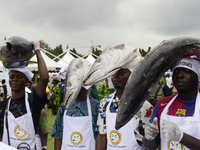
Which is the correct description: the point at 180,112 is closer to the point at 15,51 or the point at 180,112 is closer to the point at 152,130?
the point at 152,130

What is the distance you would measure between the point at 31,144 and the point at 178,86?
182 cm

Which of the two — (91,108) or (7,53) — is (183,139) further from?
(7,53)

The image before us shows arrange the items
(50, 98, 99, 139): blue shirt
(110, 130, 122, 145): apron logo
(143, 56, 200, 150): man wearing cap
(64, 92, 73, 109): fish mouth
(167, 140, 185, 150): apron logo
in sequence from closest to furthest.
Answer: (143, 56, 200, 150): man wearing cap < (167, 140, 185, 150): apron logo < (110, 130, 122, 145): apron logo < (64, 92, 73, 109): fish mouth < (50, 98, 99, 139): blue shirt

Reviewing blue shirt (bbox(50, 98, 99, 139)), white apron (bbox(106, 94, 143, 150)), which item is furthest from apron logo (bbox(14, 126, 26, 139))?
white apron (bbox(106, 94, 143, 150))

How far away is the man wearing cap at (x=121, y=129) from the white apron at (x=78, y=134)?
0.15 meters

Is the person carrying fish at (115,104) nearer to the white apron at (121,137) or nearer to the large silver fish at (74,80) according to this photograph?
the white apron at (121,137)

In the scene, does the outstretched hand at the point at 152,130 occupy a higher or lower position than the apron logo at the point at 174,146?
higher

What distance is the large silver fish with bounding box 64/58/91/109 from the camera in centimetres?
229

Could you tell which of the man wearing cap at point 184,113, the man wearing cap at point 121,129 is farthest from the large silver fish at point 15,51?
the man wearing cap at point 184,113

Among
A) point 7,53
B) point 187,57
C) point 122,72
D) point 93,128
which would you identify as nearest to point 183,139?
point 187,57

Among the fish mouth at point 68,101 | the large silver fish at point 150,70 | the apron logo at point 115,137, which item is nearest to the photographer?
the large silver fish at point 150,70

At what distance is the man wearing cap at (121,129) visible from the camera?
1971mm

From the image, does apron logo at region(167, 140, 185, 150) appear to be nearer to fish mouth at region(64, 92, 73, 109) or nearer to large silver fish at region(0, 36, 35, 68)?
fish mouth at region(64, 92, 73, 109)

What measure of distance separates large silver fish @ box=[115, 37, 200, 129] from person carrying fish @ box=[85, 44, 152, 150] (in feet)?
1.99
